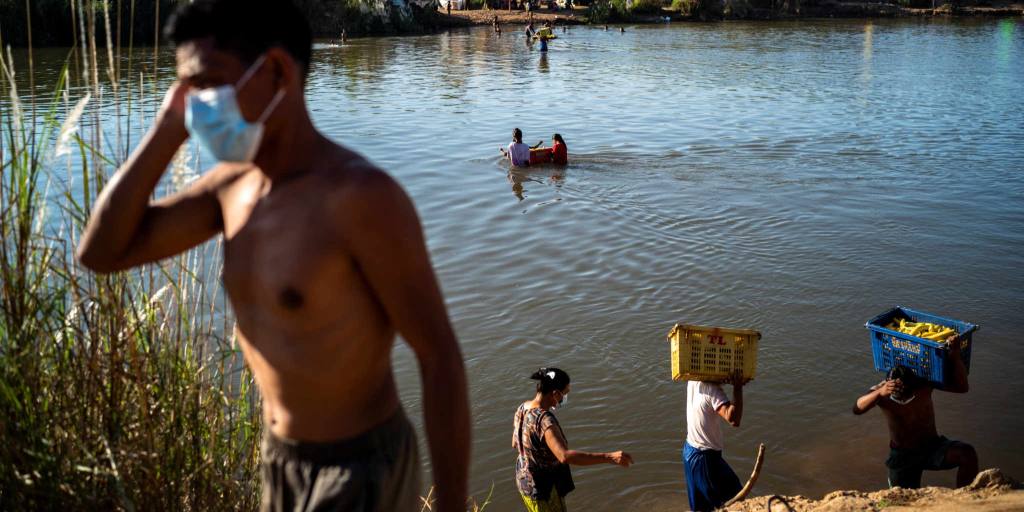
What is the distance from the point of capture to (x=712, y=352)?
5180mm

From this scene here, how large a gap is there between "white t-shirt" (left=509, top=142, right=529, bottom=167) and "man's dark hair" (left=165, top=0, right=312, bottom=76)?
13.6 meters

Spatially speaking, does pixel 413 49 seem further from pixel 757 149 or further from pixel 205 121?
pixel 205 121

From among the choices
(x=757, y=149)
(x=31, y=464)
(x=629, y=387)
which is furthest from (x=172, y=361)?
(x=757, y=149)

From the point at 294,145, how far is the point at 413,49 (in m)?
41.8

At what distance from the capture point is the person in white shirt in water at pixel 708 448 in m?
5.20

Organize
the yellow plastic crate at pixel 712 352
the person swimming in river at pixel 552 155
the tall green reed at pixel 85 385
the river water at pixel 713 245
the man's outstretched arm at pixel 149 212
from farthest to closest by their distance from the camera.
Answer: the person swimming in river at pixel 552 155 < the river water at pixel 713 245 < the yellow plastic crate at pixel 712 352 < the tall green reed at pixel 85 385 < the man's outstretched arm at pixel 149 212

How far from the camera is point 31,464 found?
2.70 m

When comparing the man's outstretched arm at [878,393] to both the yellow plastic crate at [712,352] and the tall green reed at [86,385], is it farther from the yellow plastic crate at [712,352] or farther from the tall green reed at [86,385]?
the tall green reed at [86,385]

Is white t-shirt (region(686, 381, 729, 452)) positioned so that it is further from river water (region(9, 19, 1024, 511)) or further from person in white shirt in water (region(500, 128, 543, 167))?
person in white shirt in water (region(500, 128, 543, 167))

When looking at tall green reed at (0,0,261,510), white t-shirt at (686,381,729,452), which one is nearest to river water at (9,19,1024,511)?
white t-shirt at (686,381,729,452)

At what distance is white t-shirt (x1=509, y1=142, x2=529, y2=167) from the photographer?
15.6 meters

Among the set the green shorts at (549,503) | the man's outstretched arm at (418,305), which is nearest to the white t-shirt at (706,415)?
the green shorts at (549,503)

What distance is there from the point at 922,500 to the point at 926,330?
1053 mm

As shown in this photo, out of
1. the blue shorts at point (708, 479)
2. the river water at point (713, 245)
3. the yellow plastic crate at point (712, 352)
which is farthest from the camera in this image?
the river water at point (713, 245)
